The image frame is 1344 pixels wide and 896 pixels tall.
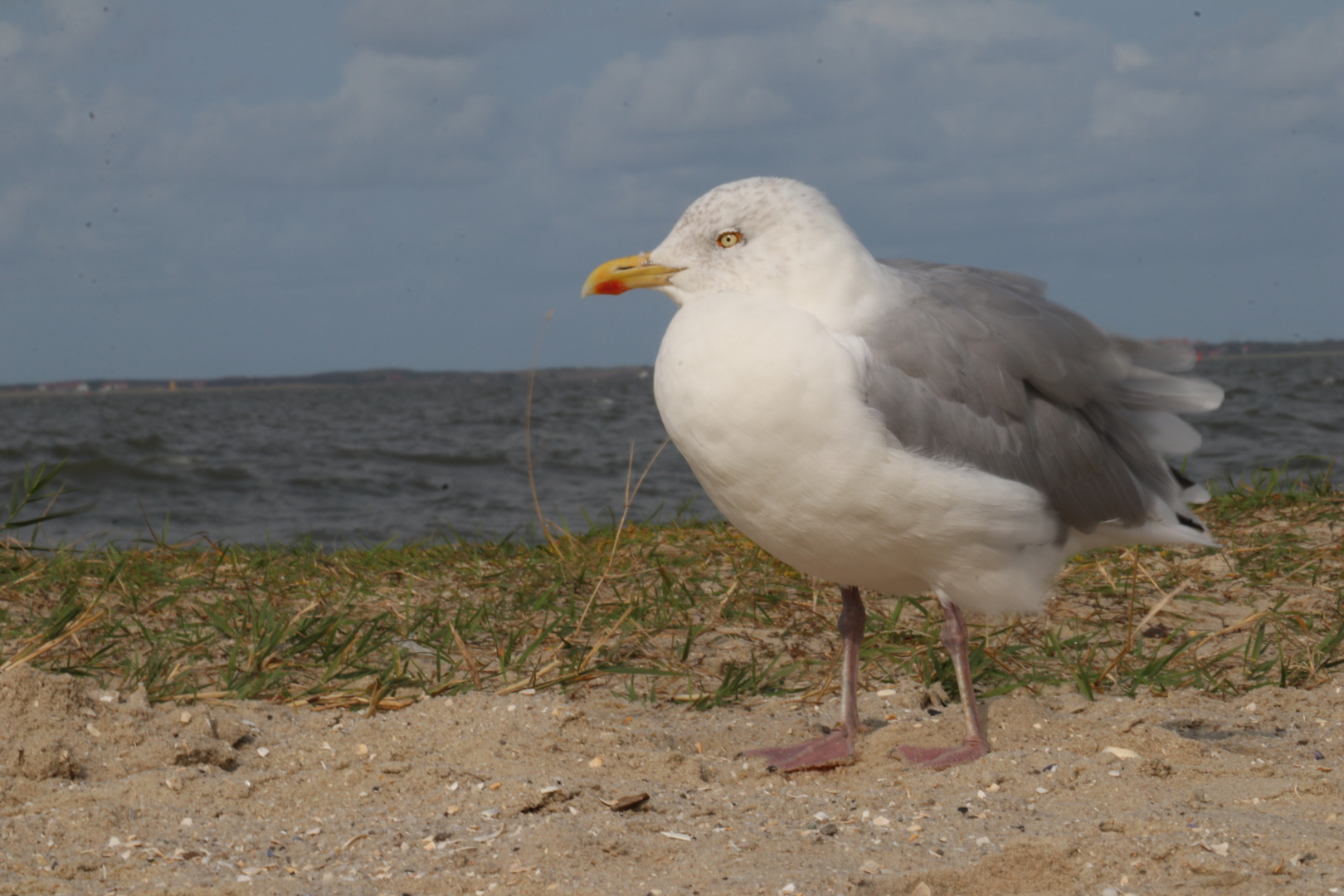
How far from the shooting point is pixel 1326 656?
4.14m

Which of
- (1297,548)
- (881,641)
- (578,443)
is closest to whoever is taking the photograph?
(881,641)

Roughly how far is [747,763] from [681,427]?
95 cm

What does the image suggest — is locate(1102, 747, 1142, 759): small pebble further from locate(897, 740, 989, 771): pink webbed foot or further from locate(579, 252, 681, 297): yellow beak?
locate(579, 252, 681, 297): yellow beak

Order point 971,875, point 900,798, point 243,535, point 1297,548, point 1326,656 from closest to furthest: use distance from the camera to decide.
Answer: point 971,875 < point 900,798 < point 1326,656 < point 1297,548 < point 243,535

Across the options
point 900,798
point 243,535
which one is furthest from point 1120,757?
point 243,535

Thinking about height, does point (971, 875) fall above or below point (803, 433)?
below

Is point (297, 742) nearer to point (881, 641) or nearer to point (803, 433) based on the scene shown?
point (803, 433)

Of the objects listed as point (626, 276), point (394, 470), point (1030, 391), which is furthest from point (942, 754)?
point (394, 470)

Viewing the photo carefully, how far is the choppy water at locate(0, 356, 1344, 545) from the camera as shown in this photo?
11.5m

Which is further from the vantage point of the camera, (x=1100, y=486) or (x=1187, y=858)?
(x=1100, y=486)

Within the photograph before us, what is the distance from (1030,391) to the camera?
3.74 m

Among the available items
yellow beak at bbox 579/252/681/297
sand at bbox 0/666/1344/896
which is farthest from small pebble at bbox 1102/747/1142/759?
yellow beak at bbox 579/252/681/297

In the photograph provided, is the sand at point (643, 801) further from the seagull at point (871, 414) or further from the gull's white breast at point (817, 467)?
the gull's white breast at point (817, 467)

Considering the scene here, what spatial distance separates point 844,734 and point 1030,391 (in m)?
1.21
